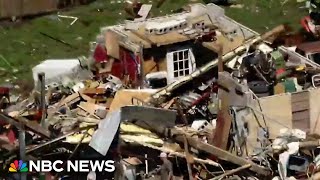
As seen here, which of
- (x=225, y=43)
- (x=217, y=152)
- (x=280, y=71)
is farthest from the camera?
(x=225, y=43)

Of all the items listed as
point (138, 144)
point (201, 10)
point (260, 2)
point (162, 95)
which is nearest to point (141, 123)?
point (138, 144)

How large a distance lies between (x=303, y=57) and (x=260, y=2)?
8.48 m

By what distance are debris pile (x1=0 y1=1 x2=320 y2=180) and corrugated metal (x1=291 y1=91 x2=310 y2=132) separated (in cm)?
2

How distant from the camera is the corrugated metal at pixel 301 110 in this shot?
802 inches

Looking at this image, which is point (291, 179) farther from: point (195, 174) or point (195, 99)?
point (195, 99)

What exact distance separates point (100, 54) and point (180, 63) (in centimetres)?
188

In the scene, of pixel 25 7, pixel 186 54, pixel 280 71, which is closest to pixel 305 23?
pixel 186 54

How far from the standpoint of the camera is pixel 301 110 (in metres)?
20.5

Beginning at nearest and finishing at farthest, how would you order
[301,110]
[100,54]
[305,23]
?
[301,110] → [100,54] → [305,23]

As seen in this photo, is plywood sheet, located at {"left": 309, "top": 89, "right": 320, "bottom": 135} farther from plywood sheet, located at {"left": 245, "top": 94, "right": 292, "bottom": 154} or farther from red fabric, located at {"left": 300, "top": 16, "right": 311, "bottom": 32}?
red fabric, located at {"left": 300, "top": 16, "right": 311, "bottom": 32}

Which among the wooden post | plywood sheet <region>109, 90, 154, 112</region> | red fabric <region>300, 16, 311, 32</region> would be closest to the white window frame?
plywood sheet <region>109, 90, 154, 112</region>

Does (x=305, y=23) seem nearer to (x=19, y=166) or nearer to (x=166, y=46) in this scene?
(x=166, y=46)

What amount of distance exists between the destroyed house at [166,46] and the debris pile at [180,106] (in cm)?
2

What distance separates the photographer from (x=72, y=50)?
27562 millimetres
